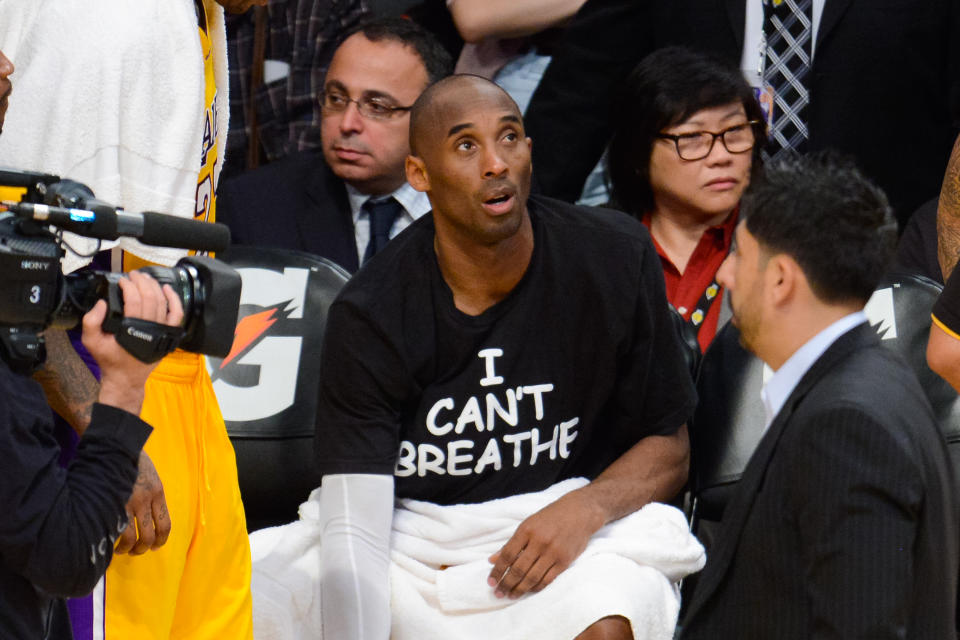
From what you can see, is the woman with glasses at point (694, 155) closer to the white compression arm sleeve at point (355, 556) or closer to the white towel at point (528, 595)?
the white towel at point (528, 595)

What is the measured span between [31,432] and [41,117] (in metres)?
Result: 0.66

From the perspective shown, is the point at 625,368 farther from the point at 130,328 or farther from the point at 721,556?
the point at 130,328

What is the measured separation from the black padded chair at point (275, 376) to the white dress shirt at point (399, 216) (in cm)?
33

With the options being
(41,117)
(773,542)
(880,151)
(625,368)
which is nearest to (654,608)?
(625,368)

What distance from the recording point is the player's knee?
2.89m

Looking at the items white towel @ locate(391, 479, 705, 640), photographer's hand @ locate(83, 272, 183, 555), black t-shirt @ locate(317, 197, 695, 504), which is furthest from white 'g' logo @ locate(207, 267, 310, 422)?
photographer's hand @ locate(83, 272, 183, 555)

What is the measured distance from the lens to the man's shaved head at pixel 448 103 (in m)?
3.25

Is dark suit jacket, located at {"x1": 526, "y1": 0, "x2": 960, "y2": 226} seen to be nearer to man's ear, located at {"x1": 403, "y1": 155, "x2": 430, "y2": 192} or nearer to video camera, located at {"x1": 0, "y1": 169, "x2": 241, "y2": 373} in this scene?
man's ear, located at {"x1": 403, "y1": 155, "x2": 430, "y2": 192}

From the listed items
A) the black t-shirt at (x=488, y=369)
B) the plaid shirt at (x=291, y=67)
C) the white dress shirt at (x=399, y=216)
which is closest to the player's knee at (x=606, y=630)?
the black t-shirt at (x=488, y=369)

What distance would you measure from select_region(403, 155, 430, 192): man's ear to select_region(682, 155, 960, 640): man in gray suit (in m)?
0.96

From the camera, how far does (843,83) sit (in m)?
4.16

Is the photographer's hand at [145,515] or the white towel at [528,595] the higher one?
Answer: the photographer's hand at [145,515]

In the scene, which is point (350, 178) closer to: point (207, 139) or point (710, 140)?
point (710, 140)

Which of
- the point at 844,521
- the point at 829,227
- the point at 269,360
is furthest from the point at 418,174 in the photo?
the point at 844,521
